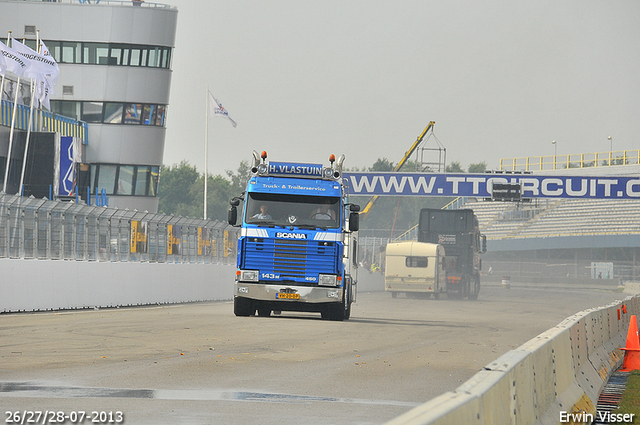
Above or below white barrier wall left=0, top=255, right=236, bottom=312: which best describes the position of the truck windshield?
above

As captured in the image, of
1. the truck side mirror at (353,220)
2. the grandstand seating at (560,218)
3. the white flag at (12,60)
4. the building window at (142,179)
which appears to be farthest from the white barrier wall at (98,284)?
the grandstand seating at (560,218)

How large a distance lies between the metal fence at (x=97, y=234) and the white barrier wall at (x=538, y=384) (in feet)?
45.4

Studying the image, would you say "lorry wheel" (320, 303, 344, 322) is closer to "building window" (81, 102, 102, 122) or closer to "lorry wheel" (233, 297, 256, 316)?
Result: "lorry wheel" (233, 297, 256, 316)

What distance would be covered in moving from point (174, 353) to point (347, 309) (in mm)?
9654

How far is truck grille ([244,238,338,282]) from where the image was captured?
807 inches

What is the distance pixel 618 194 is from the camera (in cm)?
5481

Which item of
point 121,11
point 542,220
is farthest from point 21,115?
point 542,220

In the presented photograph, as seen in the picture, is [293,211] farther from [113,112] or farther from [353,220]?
[113,112]

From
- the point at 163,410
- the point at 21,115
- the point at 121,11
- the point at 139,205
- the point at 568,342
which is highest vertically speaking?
the point at 121,11

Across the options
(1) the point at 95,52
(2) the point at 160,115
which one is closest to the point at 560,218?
(2) the point at 160,115

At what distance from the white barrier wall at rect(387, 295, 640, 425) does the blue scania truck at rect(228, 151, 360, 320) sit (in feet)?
23.1

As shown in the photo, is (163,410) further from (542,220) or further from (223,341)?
(542,220)

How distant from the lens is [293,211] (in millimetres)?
20578

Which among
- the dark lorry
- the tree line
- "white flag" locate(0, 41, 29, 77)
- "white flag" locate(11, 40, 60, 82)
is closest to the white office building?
"white flag" locate(11, 40, 60, 82)
